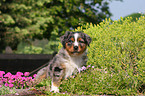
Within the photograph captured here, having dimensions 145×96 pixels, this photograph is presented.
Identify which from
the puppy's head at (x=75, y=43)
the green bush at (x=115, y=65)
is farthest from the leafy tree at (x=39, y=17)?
the puppy's head at (x=75, y=43)

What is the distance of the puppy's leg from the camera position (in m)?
6.45

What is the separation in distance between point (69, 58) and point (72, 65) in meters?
0.21

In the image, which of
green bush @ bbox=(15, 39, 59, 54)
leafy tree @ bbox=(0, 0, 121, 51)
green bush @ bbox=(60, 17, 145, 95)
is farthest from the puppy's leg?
green bush @ bbox=(15, 39, 59, 54)

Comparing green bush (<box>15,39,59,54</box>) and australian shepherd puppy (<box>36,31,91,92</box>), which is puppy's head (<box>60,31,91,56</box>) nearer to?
australian shepherd puppy (<box>36,31,91,92</box>)

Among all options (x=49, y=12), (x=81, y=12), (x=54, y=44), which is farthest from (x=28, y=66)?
(x=81, y=12)

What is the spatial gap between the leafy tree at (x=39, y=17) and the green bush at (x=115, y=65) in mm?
10619

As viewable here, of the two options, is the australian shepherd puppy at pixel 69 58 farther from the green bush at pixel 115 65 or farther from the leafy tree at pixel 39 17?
the leafy tree at pixel 39 17

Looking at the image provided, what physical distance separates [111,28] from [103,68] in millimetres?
1666

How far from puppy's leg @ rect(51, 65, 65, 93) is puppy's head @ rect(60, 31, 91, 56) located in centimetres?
51

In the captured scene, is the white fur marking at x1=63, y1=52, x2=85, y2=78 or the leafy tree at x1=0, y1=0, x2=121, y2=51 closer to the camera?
the white fur marking at x1=63, y1=52, x2=85, y2=78

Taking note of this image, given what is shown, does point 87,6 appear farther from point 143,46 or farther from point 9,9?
point 143,46

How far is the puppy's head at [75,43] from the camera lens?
250 inches

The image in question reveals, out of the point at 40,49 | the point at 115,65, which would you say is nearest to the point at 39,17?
the point at 40,49

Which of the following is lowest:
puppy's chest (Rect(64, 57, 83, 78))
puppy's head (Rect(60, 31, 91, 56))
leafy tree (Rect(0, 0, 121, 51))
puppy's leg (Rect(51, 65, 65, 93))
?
puppy's leg (Rect(51, 65, 65, 93))
